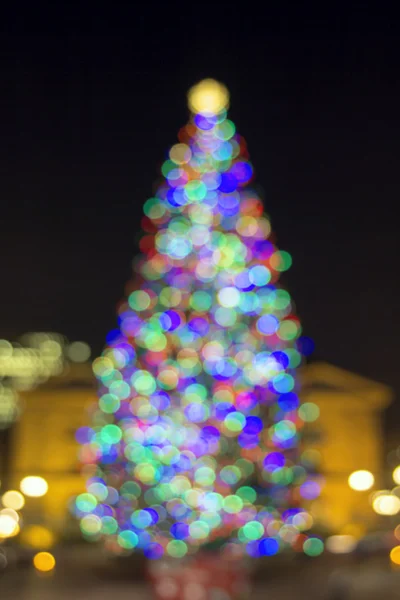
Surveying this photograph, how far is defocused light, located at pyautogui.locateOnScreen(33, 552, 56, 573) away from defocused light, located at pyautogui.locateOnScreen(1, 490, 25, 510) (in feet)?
42.6

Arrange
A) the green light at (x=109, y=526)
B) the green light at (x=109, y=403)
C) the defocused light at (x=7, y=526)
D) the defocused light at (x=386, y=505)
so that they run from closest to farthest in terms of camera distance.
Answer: the green light at (x=109, y=526), the green light at (x=109, y=403), the defocused light at (x=7, y=526), the defocused light at (x=386, y=505)

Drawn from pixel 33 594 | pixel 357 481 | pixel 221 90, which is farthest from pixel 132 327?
pixel 357 481

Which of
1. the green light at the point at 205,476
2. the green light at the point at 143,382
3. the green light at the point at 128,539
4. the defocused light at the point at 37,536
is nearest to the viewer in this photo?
the green light at the point at 205,476

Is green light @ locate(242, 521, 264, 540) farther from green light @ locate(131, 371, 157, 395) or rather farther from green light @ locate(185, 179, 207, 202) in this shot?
green light @ locate(185, 179, 207, 202)

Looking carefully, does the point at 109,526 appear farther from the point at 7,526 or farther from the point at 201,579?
the point at 201,579

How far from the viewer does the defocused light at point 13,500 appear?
39062mm

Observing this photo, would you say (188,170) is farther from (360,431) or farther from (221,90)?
(360,431)

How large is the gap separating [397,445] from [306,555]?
2719 cm

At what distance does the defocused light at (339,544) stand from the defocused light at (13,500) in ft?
42.9

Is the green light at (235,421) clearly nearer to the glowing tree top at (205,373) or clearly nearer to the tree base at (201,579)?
the glowing tree top at (205,373)

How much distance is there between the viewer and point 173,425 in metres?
23.5

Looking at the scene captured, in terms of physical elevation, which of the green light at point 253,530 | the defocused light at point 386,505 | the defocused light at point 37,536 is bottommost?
the green light at point 253,530

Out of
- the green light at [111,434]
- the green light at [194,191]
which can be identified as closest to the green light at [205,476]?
the green light at [111,434]

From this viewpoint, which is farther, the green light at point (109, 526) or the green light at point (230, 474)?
the green light at point (109, 526)
